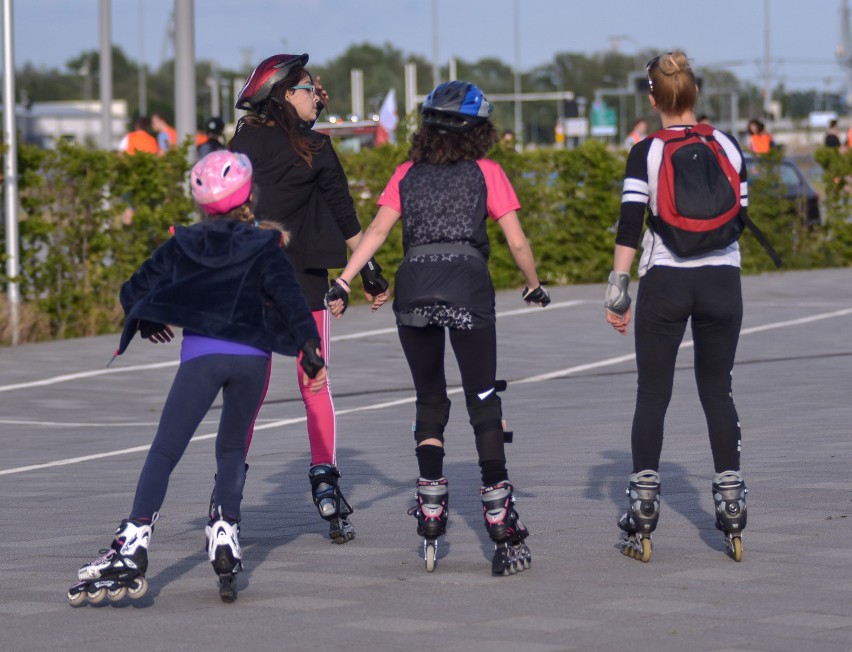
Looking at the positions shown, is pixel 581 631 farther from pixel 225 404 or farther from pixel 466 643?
pixel 225 404

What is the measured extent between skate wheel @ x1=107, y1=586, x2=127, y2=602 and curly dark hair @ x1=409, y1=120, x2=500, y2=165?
1.89 m

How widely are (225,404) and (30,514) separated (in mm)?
2385

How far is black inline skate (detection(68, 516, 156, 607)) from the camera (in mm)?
5422

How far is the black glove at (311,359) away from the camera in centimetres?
561

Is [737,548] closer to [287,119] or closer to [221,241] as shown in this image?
[221,241]

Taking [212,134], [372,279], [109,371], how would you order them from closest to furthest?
1. [372,279]
2. [109,371]
3. [212,134]

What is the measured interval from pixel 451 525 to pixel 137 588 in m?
1.87

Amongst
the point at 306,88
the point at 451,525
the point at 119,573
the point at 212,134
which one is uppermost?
the point at 212,134

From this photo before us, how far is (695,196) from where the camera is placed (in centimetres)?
590

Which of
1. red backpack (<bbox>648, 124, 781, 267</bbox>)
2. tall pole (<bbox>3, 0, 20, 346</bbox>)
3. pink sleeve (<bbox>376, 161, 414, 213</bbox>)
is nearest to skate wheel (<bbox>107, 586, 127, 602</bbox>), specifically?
pink sleeve (<bbox>376, 161, 414, 213</bbox>)

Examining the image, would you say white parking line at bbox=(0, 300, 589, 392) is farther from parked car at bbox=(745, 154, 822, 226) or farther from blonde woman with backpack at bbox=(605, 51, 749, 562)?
parked car at bbox=(745, 154, 822, 226)

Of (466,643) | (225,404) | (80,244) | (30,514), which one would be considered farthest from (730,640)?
(80,244)

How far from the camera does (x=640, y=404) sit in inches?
243

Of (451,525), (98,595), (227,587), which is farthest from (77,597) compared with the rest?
(451,525)
